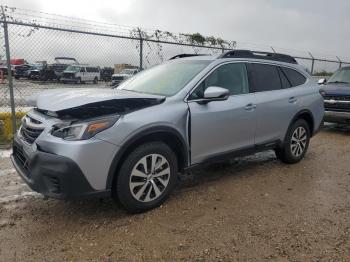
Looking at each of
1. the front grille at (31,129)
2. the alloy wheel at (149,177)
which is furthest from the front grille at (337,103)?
the front grille at (31,129)

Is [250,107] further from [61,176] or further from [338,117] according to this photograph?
[338,117]

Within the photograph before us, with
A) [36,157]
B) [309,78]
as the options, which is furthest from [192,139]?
[309,78]

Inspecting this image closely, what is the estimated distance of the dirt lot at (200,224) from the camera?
337 centimetres

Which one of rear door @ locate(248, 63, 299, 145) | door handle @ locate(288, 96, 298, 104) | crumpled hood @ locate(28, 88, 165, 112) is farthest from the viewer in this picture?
door handle @ locate(288, 96, 298, 104)

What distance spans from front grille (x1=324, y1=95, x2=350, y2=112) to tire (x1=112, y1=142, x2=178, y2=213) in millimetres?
6152

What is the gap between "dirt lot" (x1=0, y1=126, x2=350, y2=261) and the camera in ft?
11.1

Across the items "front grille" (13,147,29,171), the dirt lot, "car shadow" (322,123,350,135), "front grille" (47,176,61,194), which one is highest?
"front grille" (13,147,29,171)

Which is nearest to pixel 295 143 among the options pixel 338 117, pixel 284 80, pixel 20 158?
pixel 284 80

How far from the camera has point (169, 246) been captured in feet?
11.4

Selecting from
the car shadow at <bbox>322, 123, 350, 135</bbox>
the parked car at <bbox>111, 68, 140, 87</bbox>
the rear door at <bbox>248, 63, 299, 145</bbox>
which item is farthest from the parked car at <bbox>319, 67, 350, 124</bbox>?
the parked car at <bbox>111, 68, 140, 87</bbox>

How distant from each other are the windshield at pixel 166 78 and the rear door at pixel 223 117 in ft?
0.71

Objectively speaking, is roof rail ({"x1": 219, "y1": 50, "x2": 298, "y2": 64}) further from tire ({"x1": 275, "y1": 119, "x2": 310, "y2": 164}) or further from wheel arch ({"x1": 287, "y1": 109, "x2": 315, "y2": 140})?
tire ({"x1": 275, "y1": 119, "x2": 310, "y2": 164})

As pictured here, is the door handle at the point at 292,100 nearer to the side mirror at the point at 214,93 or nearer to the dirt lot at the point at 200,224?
the dirt lot at the point at 200,224

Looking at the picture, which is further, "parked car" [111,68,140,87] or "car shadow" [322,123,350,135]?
"parked car" [111,68,140,87]
